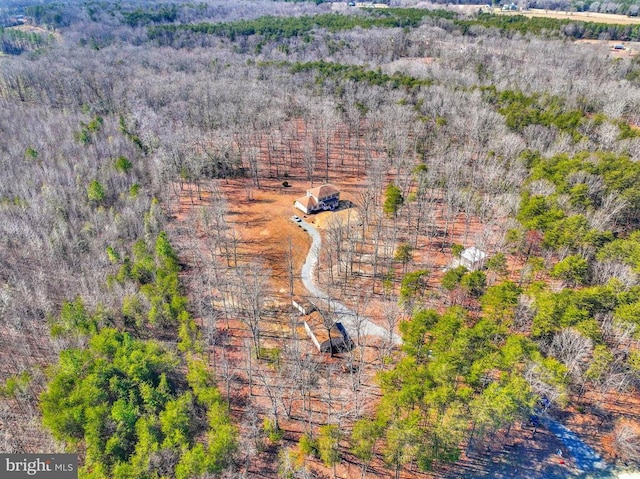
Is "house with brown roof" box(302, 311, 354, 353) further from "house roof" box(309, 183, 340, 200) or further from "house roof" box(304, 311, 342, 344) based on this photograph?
"house roof" box(309, 183, 340, 200)

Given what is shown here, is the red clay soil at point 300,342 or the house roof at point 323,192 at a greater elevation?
the house roof at point 323,192

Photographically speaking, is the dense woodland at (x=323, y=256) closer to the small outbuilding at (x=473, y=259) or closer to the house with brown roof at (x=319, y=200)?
the small outbuilding at (x=473, y=259)

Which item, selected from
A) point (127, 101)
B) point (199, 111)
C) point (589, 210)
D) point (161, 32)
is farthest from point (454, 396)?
point (161, 32)

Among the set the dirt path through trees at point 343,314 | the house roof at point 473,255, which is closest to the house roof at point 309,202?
the dirt path through trees at point 343,314

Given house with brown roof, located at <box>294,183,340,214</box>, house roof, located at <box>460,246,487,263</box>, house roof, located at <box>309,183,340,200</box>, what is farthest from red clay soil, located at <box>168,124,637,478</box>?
house roof, located at <box>309,183,340,200</box>

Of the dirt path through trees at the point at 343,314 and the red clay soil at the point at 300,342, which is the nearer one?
the red clay soil at the point at 300,342

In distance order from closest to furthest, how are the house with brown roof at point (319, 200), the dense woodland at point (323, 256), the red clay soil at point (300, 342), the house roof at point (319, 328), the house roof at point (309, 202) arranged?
the dense woodland at point (323, 256) < the red clay soil at point (300, 342) < the house roof at point (319, 328) < the house roof at point (309, 202) < the house with brown roof at point (319, 200)
